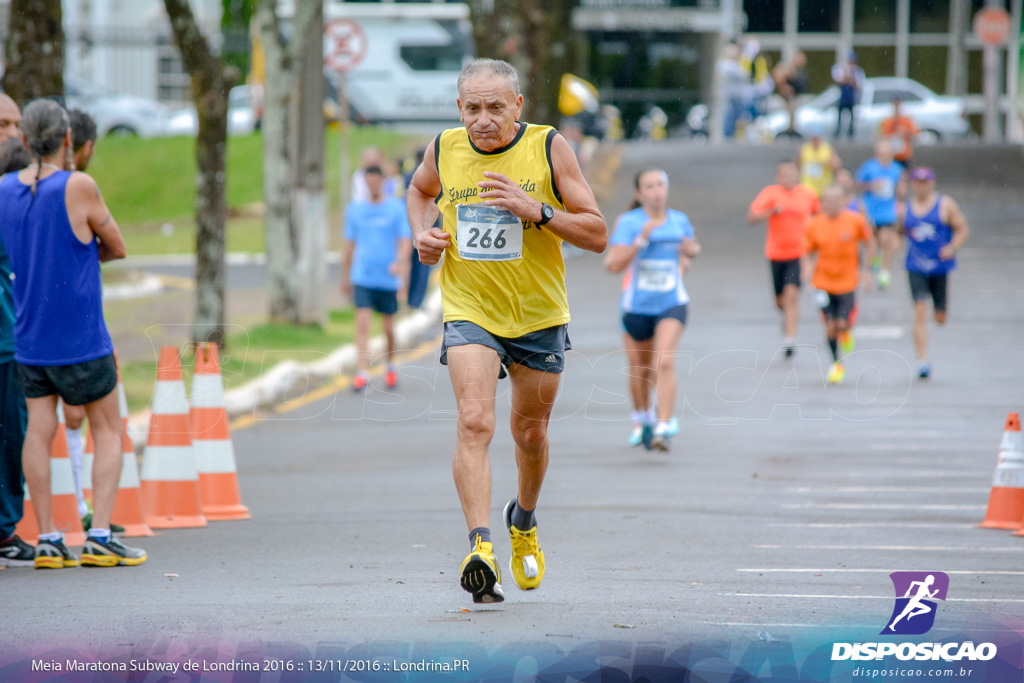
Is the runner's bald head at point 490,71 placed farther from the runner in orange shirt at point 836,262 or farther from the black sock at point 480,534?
the runner in orange shirt at point 836,262

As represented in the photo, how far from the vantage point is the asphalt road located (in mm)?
5508

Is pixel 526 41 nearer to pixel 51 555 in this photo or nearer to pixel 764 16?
pixel 51 555

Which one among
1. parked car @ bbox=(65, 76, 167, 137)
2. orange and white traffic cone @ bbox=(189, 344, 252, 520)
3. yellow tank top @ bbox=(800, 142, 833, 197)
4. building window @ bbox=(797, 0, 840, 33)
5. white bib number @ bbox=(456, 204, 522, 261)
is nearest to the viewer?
white bib number @ bbox=(456, 204, 522, 261)

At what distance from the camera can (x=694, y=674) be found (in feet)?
15.4

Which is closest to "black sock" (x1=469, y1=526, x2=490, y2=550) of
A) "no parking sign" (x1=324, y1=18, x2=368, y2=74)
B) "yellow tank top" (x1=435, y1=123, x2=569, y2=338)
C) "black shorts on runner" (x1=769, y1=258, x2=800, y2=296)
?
"yellow tank top" (x1=435, y1=123, x2=569, y2=338)

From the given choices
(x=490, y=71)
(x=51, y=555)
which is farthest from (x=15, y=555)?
(x=490, y=71)

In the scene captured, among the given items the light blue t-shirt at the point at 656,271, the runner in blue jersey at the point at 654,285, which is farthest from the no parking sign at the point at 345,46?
the light blue t-shirt at the point at 656,271

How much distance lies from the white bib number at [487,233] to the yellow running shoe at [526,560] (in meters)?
1.15

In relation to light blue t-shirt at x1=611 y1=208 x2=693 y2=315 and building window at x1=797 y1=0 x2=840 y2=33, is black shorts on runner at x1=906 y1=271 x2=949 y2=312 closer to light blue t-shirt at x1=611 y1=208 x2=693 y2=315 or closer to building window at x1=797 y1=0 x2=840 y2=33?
light blue t-shirt at x1=611 y1=208 x2=693 y2=315

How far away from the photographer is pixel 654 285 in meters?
10.4

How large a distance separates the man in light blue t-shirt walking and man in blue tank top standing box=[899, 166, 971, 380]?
502 centimetres

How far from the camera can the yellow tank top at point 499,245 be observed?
5910mm

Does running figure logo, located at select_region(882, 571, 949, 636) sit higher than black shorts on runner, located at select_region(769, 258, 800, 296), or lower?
higher

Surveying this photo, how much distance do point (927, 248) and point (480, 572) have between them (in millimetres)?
10191
